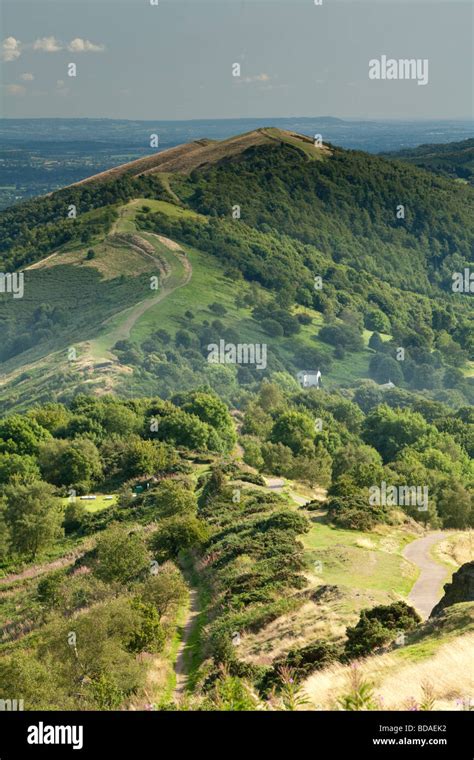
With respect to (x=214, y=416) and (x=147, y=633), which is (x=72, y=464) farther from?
(x=147, y=633)

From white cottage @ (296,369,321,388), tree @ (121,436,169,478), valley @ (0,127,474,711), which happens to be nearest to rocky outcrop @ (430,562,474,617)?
valley @ (0,127,474,711)

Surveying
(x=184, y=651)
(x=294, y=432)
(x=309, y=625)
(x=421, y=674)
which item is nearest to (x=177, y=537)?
(x=184, y=651)

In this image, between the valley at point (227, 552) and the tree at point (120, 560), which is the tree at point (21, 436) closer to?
the valley at point (227, 552)

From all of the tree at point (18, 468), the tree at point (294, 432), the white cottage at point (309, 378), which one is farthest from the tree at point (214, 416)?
the white cottage at point (309, 378)

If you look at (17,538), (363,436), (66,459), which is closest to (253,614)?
(17,538)

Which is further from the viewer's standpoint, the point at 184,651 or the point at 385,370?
the point at 385,370

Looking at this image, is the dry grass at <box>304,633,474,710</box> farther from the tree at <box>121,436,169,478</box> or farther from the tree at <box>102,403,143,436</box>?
the tree at <box>102,403,143,436</box>
